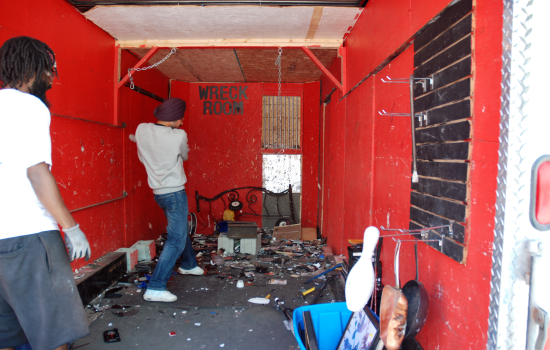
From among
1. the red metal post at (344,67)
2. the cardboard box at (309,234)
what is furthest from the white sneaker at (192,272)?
the red metal post at (344,67)

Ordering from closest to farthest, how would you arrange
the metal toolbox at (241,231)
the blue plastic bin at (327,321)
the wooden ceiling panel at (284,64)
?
the blue plastic bin at (327,321) → the wooden ceiling panel at (284,64) → the metal toolbox at (241,231)

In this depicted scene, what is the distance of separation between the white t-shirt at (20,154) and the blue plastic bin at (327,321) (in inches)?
66.2

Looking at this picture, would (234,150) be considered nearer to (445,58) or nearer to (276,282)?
(276,282)

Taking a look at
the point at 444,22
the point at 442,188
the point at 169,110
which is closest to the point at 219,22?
the point at 169,110

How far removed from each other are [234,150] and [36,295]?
5.32 metres

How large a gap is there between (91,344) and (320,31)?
12.7 feet

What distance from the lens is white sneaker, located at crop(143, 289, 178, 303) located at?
3145 millimetres

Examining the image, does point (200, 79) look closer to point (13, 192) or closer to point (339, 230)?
point (339, 230)

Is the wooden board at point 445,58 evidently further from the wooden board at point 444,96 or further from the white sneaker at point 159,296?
the white sneaker at point 159,296

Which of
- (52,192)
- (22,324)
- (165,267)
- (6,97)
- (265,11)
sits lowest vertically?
(165,267)

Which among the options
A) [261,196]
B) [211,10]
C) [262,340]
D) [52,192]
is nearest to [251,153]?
[261,196]

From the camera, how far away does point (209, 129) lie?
6.59 metres

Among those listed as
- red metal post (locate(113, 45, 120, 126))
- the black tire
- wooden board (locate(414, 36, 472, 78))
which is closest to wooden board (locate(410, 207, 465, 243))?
wooden board (locate(414, 36, 472, 78))

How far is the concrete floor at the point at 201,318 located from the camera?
8.15 ft
